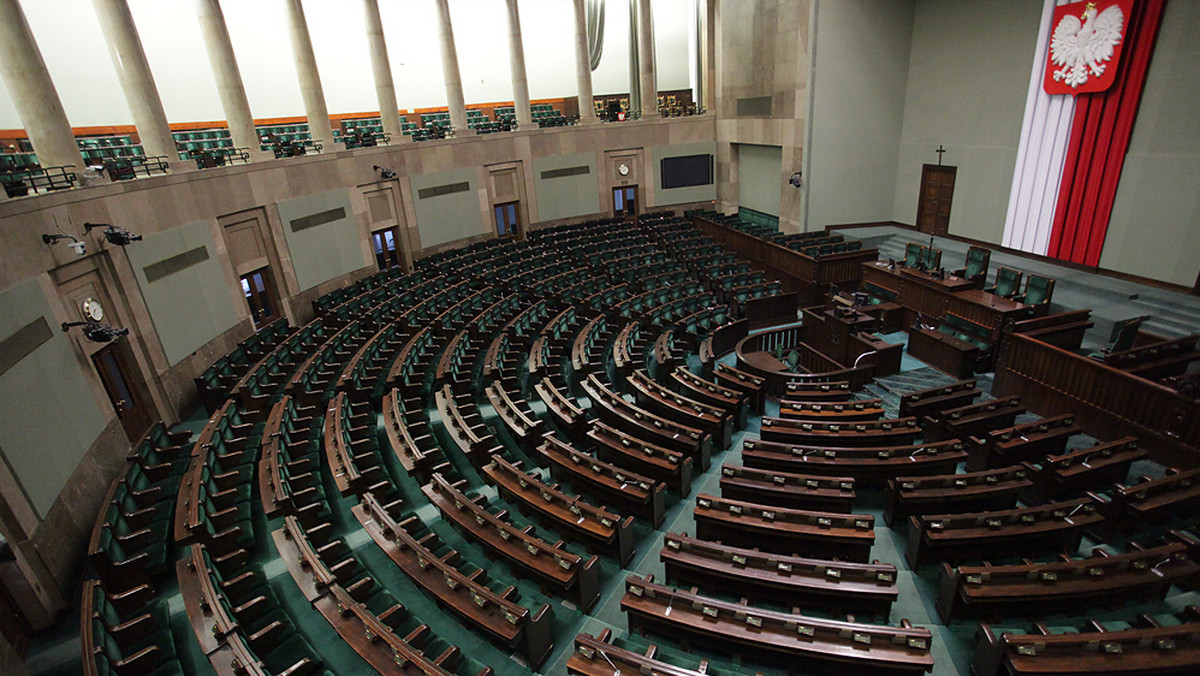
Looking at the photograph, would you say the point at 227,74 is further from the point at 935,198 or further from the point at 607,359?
the point at 935,198

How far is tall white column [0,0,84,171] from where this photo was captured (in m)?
6.75

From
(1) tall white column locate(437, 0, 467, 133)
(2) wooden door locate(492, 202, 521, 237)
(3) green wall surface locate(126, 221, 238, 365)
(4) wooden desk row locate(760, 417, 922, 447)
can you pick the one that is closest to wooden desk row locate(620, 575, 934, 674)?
(4) wooden desk row locate(760, 417, 922, 447)

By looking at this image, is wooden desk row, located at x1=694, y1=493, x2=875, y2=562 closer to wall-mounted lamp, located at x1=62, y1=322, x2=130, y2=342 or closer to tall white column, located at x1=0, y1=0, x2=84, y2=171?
wall-mounted lamp, located at x1=62, y1=322, x2=130, y2=342

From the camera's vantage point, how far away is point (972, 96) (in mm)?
12359

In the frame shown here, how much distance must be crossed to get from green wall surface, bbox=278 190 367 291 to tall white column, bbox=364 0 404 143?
2.31 meters

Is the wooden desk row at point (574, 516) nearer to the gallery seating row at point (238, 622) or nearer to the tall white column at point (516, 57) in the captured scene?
→ the gallery seating row at point (238, 622)

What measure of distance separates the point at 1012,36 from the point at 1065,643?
12.7m

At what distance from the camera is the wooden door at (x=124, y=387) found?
6.91 m

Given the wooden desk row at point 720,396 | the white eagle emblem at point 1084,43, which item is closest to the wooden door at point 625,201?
the white eagle emblem at point 1084,43

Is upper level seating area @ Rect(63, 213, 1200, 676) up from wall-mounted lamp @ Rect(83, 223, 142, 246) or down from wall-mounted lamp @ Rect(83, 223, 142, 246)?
down

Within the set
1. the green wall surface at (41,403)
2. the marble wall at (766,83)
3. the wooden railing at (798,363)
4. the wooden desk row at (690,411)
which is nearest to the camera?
the green wall surface at (41,403)

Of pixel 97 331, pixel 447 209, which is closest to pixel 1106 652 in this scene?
pixel 97 331

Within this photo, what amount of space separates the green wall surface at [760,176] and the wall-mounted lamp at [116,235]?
1410cm

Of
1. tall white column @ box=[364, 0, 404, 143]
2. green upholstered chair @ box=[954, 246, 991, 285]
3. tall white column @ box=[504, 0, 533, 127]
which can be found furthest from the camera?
tall white column @ box=[504, 0, 533, 127]
